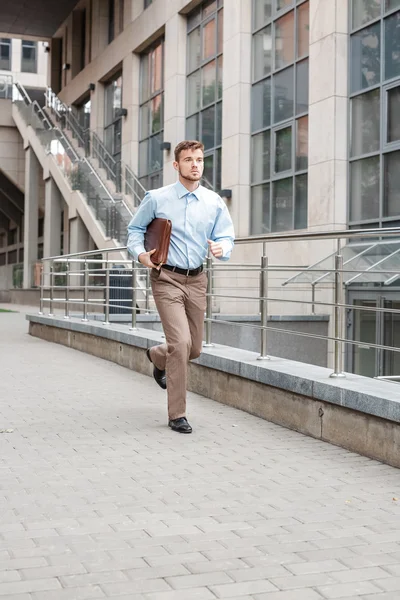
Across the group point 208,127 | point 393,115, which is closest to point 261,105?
point 208,127

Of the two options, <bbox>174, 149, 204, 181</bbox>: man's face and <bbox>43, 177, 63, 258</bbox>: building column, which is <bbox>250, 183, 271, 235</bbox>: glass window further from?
<bbox>174, 149, 204, 181</bbox>: man's face

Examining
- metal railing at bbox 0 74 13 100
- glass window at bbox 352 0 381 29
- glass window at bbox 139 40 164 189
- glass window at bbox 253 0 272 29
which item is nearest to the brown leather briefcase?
glass window at bbox 352 0 381 29

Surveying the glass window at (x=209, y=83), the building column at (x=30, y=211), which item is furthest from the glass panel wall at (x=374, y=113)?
the building column at (x=30, y=211)

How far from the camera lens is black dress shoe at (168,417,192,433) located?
21.7ft

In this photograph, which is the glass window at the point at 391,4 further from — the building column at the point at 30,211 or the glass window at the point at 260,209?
the building column at the point at 30,211

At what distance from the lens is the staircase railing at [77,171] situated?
24469 mm

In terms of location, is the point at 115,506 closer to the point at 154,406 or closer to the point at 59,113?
the point at 154,406

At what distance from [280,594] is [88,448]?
2.99 meters

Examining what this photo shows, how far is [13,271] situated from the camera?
3950 centimetres

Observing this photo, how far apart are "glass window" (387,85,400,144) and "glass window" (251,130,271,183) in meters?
4.89

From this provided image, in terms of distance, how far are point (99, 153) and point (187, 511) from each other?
27.1 metres

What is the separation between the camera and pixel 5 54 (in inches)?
2440

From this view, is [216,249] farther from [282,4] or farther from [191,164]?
[282,4]

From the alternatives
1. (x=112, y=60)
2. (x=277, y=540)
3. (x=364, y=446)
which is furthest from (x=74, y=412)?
(x=112, y=60)
